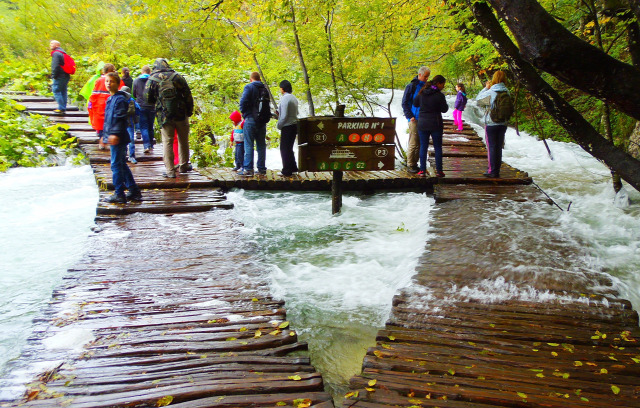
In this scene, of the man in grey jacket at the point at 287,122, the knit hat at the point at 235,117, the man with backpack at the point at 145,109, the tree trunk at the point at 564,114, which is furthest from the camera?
the man with backpack at the point at 145,109

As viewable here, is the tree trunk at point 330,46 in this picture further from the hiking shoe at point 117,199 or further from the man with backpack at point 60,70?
the man with backpack at point 60,70

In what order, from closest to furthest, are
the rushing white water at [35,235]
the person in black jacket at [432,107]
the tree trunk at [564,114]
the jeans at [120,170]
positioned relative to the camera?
the tree trunk at [564,114], the rushing white water at [35,235], the jeans at [120,170], the person in black jacket at [432,107]

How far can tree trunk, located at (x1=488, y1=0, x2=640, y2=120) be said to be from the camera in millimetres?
3215

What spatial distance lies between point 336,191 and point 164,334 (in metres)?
4.75

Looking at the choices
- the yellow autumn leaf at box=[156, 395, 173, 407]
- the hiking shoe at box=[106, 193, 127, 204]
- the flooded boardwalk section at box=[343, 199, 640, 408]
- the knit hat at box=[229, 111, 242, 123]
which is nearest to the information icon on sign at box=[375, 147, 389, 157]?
the flooded boardwalk section at box=[343, 199, 640, 408]

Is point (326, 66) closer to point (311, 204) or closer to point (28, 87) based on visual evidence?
point (311, 204)

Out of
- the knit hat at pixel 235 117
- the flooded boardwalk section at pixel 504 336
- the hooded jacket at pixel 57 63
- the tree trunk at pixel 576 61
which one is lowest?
the flooded boardwalk section at pixel 504 336

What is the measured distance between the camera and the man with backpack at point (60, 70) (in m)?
12.2

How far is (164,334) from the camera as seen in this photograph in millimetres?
3590

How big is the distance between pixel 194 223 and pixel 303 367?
388 cm

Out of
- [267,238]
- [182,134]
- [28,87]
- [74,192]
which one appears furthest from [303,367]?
[28,87]

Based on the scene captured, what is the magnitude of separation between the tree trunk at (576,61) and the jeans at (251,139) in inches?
245

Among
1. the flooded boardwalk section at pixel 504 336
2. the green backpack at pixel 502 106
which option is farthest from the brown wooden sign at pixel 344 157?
the green backpack at pixel 502 106

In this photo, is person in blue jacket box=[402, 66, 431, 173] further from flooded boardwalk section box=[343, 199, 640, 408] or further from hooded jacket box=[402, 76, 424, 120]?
flooded boardwalk section box=[343, 199, 640, 408]
